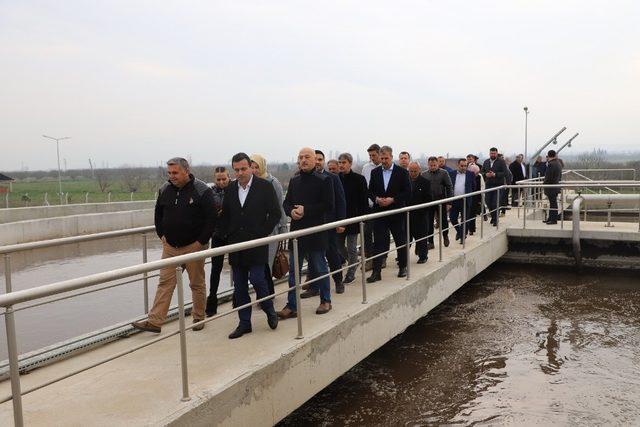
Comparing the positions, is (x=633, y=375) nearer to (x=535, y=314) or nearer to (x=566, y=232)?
(x=535, y=314)

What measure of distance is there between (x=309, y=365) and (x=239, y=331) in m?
0.65

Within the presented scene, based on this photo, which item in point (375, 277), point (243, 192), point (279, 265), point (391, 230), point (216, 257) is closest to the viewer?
point (243, 192)

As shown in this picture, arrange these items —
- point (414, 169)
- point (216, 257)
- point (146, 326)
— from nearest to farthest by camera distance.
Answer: point (146, 326) < point (216, 257) < point (414, 169)

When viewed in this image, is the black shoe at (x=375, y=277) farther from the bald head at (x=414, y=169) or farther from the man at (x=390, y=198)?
the bald head at (x=414, y=169)

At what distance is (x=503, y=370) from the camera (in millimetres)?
5500

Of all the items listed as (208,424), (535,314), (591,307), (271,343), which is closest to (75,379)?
(208,424)

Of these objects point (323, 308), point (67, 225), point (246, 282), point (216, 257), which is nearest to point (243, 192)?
point (246, 282)

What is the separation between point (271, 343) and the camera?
4.36 metres

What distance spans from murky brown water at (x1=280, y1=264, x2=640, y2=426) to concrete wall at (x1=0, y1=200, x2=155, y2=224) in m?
15.0

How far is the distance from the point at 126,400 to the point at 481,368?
364 centimetres

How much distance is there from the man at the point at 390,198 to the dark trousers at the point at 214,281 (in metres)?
2.00

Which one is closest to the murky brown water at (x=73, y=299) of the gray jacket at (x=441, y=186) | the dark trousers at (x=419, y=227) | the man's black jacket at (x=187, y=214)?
the man's black jacket at (x=187, y=214)

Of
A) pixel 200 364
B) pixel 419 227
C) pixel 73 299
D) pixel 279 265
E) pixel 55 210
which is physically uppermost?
pixel 419 227

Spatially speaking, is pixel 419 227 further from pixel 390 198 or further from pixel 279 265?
pixel 279 265
